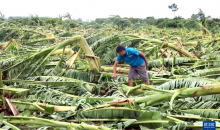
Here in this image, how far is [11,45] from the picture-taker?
5.31 m

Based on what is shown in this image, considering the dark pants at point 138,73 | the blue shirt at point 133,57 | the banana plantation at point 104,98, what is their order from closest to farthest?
the banana plantation at point 104,98 < the dark pants at point 138,73 < the blue shirt at point 133,57

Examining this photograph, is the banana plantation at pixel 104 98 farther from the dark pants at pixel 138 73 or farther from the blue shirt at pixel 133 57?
the blue shirt at pixel 133 57

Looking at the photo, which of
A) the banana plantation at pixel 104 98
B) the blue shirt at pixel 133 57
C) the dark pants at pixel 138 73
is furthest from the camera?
the blue shirt at pixel 133 57

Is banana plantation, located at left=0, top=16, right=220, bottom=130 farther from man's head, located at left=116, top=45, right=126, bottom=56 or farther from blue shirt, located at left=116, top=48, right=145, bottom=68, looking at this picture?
man's head, located at left=116, top=45, right=126, bottom=56

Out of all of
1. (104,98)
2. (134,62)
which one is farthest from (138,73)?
(104,98)

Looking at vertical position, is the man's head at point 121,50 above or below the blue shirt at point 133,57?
above

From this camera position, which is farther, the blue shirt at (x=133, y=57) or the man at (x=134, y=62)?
→ the blue shirt at (x=133, y=57)

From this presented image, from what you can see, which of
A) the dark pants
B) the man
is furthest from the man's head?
the dark pants

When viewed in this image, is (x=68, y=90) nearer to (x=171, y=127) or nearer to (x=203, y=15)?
(x=171, y=127)

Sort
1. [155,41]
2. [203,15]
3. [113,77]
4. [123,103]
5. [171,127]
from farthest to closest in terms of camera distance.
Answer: [203,15]
[155,41]
[113,77]
[123,103]
[171,127]

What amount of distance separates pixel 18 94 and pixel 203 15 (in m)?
7.17

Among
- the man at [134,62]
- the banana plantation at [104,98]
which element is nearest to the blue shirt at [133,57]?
the man at [134,62]

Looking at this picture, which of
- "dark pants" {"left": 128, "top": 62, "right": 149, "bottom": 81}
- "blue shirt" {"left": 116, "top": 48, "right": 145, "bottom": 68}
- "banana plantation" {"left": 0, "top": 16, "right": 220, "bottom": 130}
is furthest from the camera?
"blue shirt" {"left": 116, "top": 48, "right": 145, "bottom": 68}

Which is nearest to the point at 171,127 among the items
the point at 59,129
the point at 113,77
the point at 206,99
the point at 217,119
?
the point at 217,119
